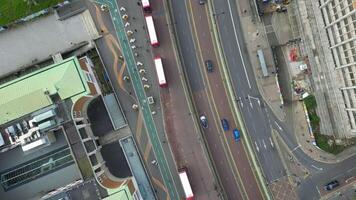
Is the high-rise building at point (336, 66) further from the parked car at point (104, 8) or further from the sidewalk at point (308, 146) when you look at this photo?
the parked car at point (104, 8)

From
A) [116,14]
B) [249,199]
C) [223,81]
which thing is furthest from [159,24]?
[249,199]

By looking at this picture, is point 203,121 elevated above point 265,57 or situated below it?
below

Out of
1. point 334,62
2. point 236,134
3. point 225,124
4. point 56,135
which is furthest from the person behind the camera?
point 225,124

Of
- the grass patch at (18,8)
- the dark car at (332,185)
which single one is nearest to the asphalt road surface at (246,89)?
the dark car at (332,185)

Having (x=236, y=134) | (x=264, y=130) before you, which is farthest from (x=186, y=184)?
(x=264, y=130)

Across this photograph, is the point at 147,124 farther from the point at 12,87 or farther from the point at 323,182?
the point at 323,182

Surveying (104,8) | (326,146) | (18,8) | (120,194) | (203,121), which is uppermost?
(18,8)

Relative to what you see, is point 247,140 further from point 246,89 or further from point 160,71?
point 160,71
